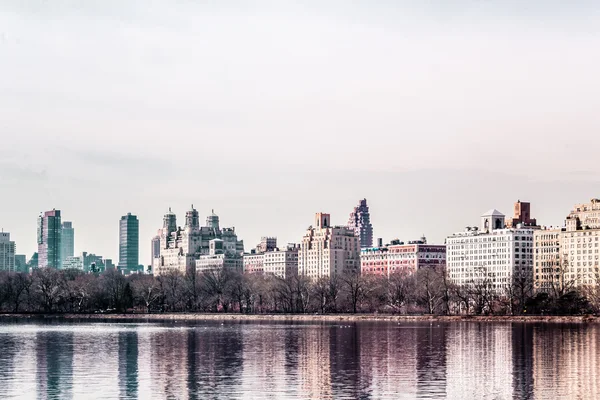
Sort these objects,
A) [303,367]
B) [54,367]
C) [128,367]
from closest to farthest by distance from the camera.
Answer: [303,367]
[128,367]
[54,367]

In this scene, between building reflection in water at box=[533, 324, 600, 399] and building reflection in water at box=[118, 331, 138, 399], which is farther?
building reflection in water at box=[118, 331, 138, 399]

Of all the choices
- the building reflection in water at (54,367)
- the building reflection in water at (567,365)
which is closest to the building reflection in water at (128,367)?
the building reflection in water at (54,367)

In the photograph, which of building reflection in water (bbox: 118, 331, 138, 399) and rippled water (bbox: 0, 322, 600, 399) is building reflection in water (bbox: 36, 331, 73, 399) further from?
building reflection in water (bbox: 118, 331, 138, 399)

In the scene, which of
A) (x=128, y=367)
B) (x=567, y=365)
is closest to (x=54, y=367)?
(x=128, y=367)

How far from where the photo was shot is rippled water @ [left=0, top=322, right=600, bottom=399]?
7281cm

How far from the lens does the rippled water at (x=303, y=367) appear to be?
7281cm

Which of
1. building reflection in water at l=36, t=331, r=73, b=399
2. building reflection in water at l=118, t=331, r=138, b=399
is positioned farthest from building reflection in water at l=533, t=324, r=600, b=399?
building reflection in water at l=36, t=331, r=73, b=399

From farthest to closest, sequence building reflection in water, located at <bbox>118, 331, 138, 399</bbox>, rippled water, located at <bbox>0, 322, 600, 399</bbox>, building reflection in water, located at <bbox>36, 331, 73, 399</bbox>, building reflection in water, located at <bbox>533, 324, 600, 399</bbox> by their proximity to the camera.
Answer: building reflection in water, located at <bbox>36, 331, 73, 399</bbox> → building reflection in water, located at <bbox>118, 331, 138, 399</bbox> → building reflection in water, located at <bbox>533, 324, 600, 399</bbox> → rippled water, located at <bbox>0, 322, 600, 399</bbox>

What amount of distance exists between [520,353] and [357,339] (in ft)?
102

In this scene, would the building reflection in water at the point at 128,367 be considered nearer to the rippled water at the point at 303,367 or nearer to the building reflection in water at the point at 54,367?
the rippled water at the point at 303,367

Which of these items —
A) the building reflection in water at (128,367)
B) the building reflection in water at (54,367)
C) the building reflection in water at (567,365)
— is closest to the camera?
the building reflection in water at (567,365)

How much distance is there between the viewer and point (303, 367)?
90.4 m

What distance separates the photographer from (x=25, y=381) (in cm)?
7969

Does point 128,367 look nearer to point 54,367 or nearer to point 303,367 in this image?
point 54,367
